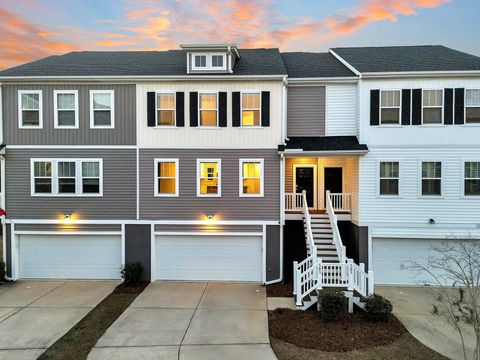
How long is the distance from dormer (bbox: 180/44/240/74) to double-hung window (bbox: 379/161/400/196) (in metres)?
7.55

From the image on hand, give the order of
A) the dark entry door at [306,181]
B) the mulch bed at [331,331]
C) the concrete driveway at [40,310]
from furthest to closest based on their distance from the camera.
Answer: the dark entry door at [306,181] → the concrete driveway at [40,310] → the mulch bed at [331,331]

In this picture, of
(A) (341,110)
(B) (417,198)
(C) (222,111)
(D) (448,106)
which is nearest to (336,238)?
(B) (417,198)

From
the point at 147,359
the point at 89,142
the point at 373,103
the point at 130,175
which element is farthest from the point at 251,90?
the point at 147,359

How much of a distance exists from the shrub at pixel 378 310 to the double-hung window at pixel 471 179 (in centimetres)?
661

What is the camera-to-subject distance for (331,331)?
27.9 ft

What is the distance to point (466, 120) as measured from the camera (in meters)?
12.3

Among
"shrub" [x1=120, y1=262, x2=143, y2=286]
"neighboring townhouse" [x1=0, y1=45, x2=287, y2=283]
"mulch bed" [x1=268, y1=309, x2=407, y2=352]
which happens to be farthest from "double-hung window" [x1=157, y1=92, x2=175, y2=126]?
"mulch bed" [x1=268, y1=309, x2=407, y2=352]

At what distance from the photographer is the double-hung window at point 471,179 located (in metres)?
12.2

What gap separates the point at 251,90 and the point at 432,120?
7.50 m

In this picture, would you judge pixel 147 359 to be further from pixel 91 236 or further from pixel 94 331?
pixel 91 236

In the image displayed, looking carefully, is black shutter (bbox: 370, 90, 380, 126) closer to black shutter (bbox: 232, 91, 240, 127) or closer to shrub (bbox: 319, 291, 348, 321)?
black shutter (bbox: 232, 91, 240, 127)

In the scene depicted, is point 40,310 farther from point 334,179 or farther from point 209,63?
point 334,179

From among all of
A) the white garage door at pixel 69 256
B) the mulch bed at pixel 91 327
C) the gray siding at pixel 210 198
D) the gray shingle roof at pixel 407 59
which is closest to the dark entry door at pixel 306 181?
the gray siding at pixel 210 198

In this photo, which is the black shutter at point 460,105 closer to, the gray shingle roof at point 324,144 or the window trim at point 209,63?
the gray shingle roof at point 324,144
